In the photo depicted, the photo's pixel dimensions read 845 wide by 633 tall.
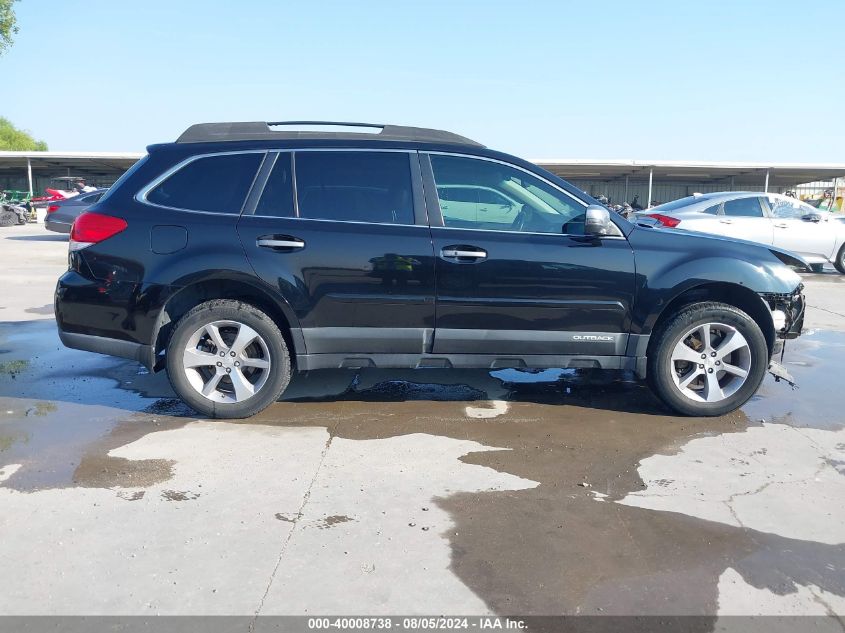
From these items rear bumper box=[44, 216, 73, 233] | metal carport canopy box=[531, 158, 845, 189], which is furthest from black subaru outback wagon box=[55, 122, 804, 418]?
metal carport canopy box=[531, 158, 845, 189]

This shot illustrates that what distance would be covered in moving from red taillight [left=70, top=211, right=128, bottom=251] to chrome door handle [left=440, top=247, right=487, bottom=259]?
215cm

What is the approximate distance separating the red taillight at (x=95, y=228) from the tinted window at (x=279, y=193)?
930 millimetres

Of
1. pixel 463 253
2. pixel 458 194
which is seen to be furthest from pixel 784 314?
pixel 458 194

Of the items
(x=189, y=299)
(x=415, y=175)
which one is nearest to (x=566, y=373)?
(x=415, y=175)

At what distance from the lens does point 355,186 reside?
4777 millimetres

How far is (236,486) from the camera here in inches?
147

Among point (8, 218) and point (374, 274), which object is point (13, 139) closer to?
point (8, 218)

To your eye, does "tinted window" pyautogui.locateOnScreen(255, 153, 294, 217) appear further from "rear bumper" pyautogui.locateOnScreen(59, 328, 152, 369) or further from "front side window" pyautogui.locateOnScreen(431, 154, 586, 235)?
"rear bumper" pyautogui.locateOnScreen(59, 328, 152, 369)

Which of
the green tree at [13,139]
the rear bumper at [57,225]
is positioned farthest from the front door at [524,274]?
the green tree at [13,139]

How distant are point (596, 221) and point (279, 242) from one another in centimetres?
213

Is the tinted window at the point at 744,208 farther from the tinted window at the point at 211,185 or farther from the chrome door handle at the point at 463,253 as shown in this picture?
the tinted window at the point at 211,185

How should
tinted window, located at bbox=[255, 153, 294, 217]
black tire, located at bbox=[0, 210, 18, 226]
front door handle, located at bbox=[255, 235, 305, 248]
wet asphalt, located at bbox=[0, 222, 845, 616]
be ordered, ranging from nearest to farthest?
wet asphalt, located at bbox=[0, 222, 845, 616] → front door handle, located at bbox=[255, 235, 305, 248] → tinted window, located at bbox=[255, 153, 294, 217] → black tire, located at bbox=[0, 210, 18, 226]

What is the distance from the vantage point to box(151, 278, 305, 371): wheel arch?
4.63 meters

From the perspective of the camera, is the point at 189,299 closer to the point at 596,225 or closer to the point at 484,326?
the point at 484,326
